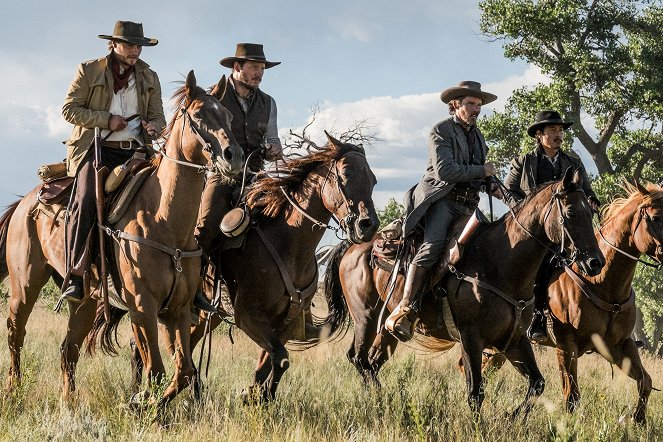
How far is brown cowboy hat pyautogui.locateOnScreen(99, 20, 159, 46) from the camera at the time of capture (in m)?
7.95

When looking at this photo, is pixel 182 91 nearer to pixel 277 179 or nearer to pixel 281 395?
pixel 277 179

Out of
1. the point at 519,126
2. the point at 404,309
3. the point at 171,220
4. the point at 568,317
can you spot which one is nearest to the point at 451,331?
the point at 404,309

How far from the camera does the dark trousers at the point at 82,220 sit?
24.8 ft

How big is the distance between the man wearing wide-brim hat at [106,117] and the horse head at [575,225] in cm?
374

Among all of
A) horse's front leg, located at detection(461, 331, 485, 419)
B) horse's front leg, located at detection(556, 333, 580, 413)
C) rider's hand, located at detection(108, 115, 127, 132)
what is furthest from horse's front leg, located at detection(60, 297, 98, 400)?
horse's front leg, located at detection(556, 333, 580, 413)

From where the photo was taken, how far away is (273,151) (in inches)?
339

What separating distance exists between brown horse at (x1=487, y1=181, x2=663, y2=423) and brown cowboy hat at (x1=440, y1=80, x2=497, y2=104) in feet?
6.26

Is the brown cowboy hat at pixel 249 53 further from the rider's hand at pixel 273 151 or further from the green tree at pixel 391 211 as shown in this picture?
the green tree at pixel 391 211

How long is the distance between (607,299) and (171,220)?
15.8 feet

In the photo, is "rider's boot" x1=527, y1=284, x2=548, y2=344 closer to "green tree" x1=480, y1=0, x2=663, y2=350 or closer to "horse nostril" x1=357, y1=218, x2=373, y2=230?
"horse nostril" x1=357, y1=218, x2=373, y2=230

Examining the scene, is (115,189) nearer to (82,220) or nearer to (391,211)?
(82,220)

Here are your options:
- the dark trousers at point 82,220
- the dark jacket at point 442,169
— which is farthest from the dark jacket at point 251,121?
the dark jacket at point 442,169

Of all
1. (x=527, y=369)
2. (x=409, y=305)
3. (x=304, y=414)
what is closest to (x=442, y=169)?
(x=409, y=305)

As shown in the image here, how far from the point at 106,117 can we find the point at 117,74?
528 mm
